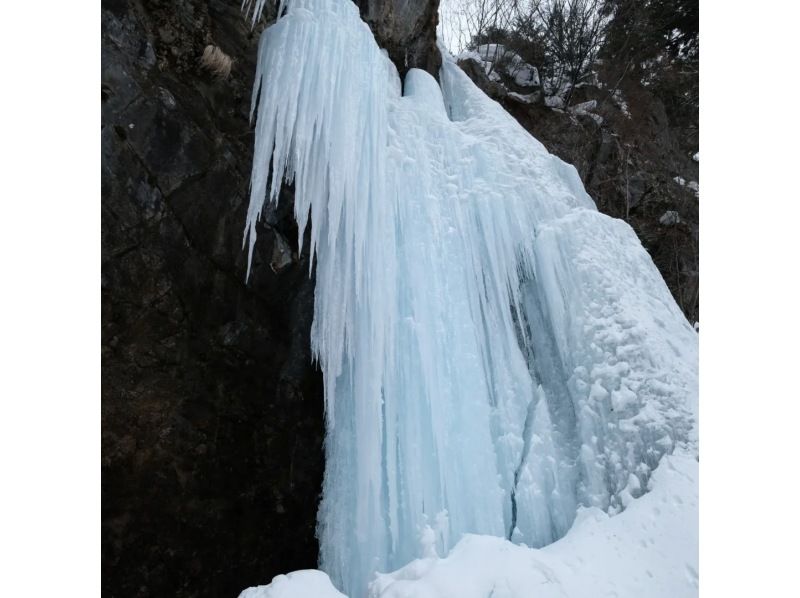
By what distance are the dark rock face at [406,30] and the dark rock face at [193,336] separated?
1676mm

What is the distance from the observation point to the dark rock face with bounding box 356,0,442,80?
15.4 feet

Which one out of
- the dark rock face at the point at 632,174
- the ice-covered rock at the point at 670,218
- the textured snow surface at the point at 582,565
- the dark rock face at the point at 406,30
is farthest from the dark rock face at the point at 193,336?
the ice-covered rock at the point at 670,218

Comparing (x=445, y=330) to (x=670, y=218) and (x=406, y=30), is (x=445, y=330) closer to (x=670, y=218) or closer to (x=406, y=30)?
(x=406, y=30)

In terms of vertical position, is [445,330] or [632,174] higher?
[632,174]

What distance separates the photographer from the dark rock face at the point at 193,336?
284 centimetres

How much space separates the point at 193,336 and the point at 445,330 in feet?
5.52

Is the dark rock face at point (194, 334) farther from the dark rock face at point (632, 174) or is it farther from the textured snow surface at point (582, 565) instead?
the dark rock face at point (632, 174)

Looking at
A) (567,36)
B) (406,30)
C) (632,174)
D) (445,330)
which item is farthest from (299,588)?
(567,36)

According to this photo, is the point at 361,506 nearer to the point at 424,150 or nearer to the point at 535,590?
the point at 535,590

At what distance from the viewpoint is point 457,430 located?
3045 millimetres

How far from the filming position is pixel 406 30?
4973 mm

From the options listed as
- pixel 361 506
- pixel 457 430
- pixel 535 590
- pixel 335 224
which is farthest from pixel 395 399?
pixel 535 590

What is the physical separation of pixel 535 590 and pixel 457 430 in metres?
1.17

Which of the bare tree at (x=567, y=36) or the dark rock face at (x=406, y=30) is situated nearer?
the dark rock face at (x=406, y=30)
